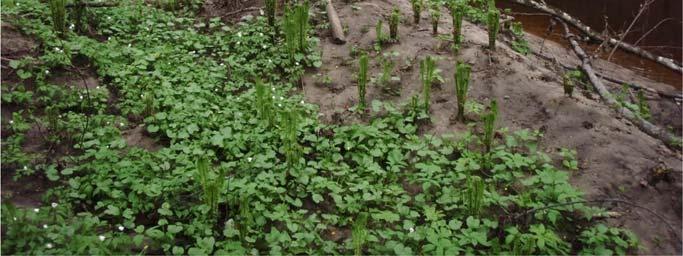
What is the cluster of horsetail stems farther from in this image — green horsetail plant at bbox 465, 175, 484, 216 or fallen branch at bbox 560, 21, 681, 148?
green horsetail plant at bbox 465, 175, 484, 216

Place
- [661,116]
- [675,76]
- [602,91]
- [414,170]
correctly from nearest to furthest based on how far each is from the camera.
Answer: [414,170]
[602,91]
[661,116]
[675,76]

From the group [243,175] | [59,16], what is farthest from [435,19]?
[59,16]

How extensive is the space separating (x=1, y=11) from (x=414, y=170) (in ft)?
16.9

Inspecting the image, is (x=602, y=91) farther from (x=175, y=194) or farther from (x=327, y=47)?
(x=175, y=194)

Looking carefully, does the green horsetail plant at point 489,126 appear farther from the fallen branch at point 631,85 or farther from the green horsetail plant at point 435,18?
the green horsetail plant at point 435,18

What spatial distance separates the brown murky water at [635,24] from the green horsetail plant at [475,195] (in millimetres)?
5657

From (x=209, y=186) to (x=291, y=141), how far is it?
3.27 ft

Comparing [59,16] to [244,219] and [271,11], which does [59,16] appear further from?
[244,219]

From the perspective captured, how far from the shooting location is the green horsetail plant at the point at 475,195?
4078 mm

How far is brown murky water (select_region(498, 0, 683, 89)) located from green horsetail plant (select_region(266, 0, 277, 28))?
491 cm

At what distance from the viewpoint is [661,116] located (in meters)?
6.35

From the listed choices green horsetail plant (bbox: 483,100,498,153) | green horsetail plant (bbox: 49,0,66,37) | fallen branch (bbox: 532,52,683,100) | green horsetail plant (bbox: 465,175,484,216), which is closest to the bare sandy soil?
fallen branch (bbox: 532,52,683,100)

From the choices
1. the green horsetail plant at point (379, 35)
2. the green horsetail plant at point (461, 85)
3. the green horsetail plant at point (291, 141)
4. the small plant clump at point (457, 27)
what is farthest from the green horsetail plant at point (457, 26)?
the green horsetail plant at point (291, 141)

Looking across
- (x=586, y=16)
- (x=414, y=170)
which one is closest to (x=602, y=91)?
(x=414, y=170)
